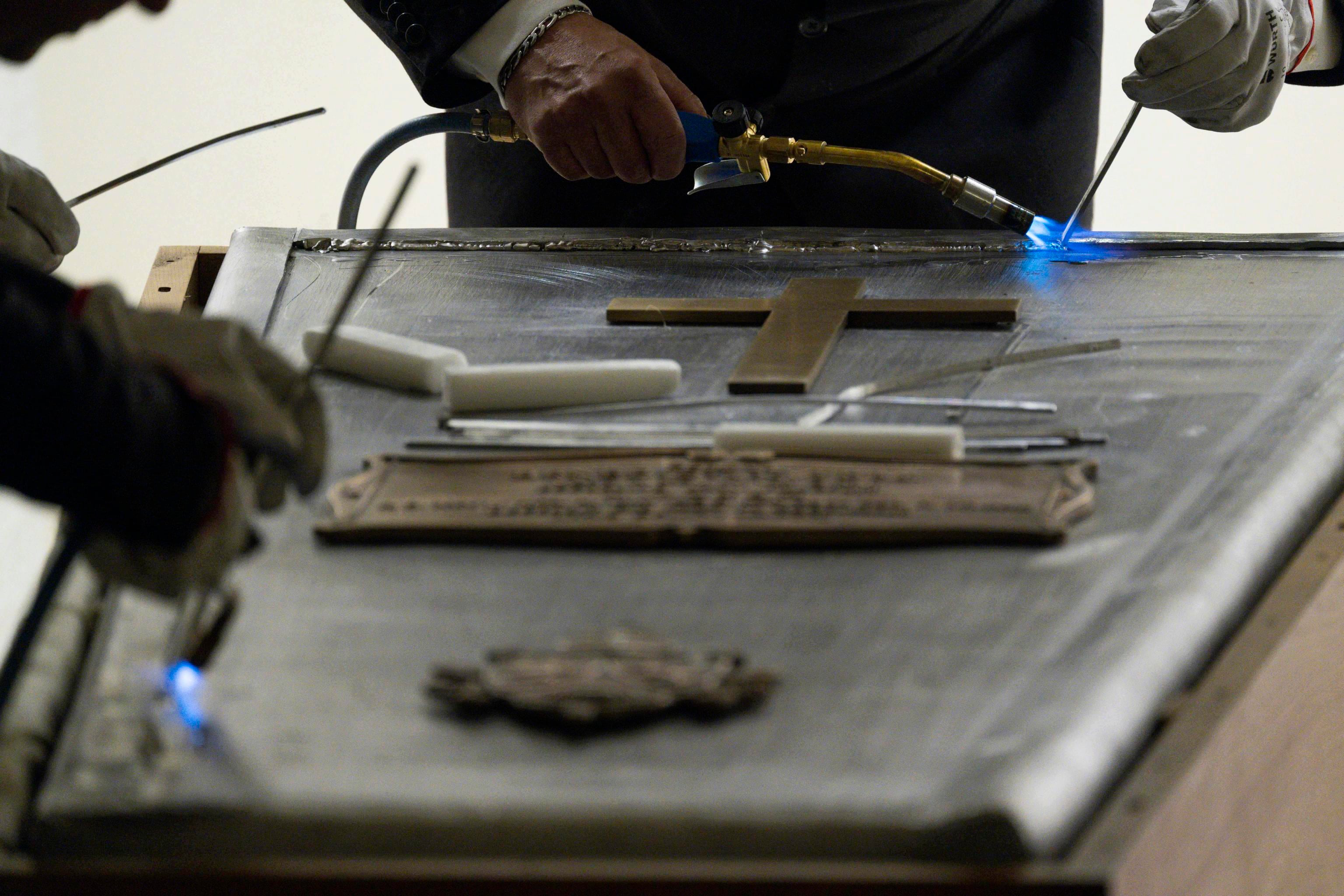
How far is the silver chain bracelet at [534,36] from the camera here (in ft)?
5.90

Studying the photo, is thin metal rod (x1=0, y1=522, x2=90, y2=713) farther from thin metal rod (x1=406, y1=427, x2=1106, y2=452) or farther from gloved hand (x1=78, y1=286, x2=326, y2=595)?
thin metal rod (x1=406, y1=427, x2=1106, y2=452)

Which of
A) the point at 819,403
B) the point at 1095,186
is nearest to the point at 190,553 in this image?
the point at 819,403

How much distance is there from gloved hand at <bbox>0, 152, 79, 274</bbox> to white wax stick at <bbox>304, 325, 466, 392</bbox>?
1.08 ft

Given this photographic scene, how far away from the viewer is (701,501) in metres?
1.07

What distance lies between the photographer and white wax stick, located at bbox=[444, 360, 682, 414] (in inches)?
50.6

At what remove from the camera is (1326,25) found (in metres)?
2.00

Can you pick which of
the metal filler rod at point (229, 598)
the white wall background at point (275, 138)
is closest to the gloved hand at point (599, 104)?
the metal filler rod at point (229, 598)

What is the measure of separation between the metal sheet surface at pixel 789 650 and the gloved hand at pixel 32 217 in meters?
0.29

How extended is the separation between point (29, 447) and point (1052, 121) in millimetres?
1550

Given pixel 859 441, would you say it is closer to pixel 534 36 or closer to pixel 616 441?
pixel 616 441

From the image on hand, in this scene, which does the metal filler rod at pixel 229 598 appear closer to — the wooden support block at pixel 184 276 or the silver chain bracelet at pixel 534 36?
the wooden support block at pixel 184 276

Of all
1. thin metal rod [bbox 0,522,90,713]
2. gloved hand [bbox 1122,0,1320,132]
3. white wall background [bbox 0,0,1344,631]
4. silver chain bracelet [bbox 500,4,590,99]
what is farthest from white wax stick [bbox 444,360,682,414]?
white wall background [bbox 0,0,1344,631]

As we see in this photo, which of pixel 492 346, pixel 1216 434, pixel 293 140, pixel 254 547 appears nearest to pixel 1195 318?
pixel 1216 434

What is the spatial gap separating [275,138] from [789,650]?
12.0 ft
